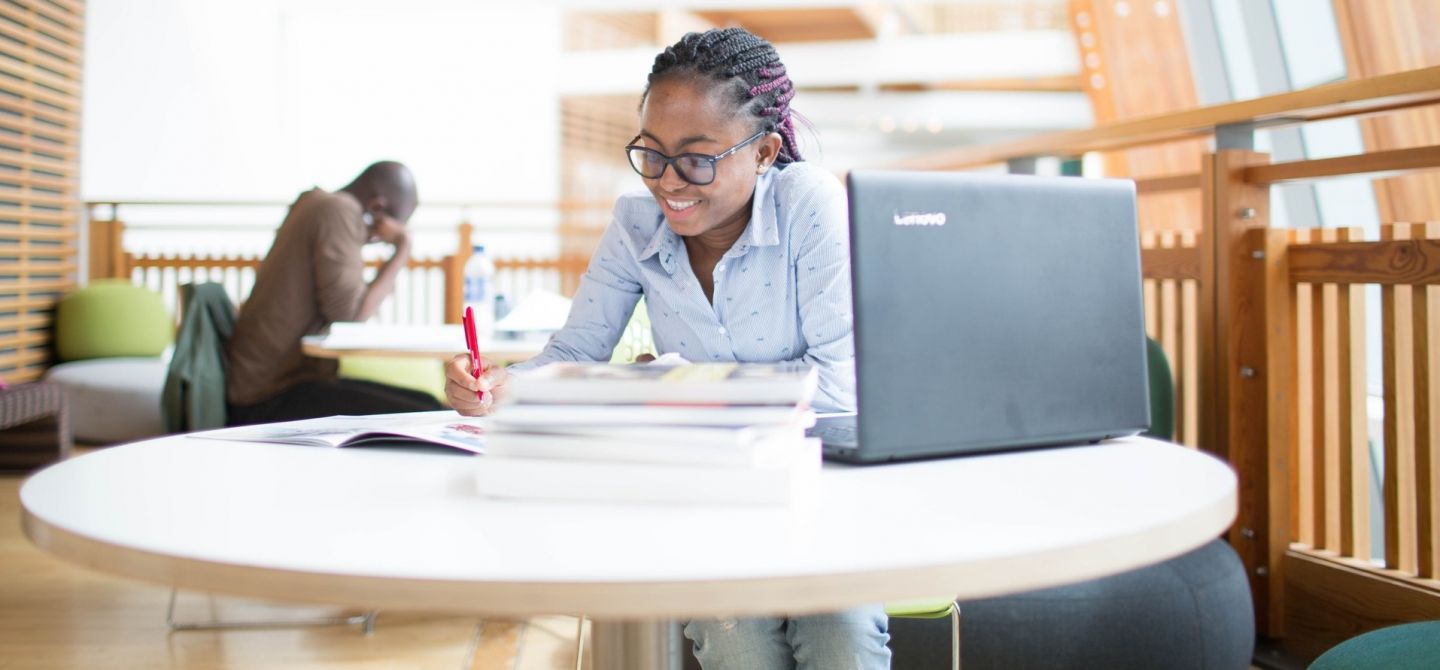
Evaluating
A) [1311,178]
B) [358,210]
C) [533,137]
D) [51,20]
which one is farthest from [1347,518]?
[533,137]

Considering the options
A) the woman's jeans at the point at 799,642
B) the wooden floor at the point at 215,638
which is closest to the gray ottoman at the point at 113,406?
the wooden floor at the point at 215,638

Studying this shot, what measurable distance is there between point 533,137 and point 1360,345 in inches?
377

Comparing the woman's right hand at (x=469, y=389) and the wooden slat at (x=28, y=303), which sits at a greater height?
the wooden slat at (x=28, y=303)

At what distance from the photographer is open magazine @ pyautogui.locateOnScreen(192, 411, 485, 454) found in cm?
114

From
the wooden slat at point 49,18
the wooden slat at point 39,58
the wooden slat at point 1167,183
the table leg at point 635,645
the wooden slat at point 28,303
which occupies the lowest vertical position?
the table leg at point 635,645

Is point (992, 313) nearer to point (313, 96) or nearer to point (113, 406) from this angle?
point (113, 406)

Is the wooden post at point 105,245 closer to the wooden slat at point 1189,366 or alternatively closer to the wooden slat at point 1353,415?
the wooden slat at point 1189,366

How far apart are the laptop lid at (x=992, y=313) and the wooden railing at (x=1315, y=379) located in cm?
114

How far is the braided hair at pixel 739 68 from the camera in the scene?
159 centimetres

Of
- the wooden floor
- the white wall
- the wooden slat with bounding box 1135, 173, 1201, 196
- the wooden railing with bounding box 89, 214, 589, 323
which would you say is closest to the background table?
the wooden floor

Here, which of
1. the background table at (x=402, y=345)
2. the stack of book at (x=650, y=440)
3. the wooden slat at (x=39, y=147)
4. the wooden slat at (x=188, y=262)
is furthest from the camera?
the wooden slat at (x=188, y=262)

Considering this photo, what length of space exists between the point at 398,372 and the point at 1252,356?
3.07 m

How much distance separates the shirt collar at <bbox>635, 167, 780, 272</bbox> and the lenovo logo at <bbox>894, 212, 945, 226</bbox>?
22.3 inches

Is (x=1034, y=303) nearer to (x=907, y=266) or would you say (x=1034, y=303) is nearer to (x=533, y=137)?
(x=907, y=266)
